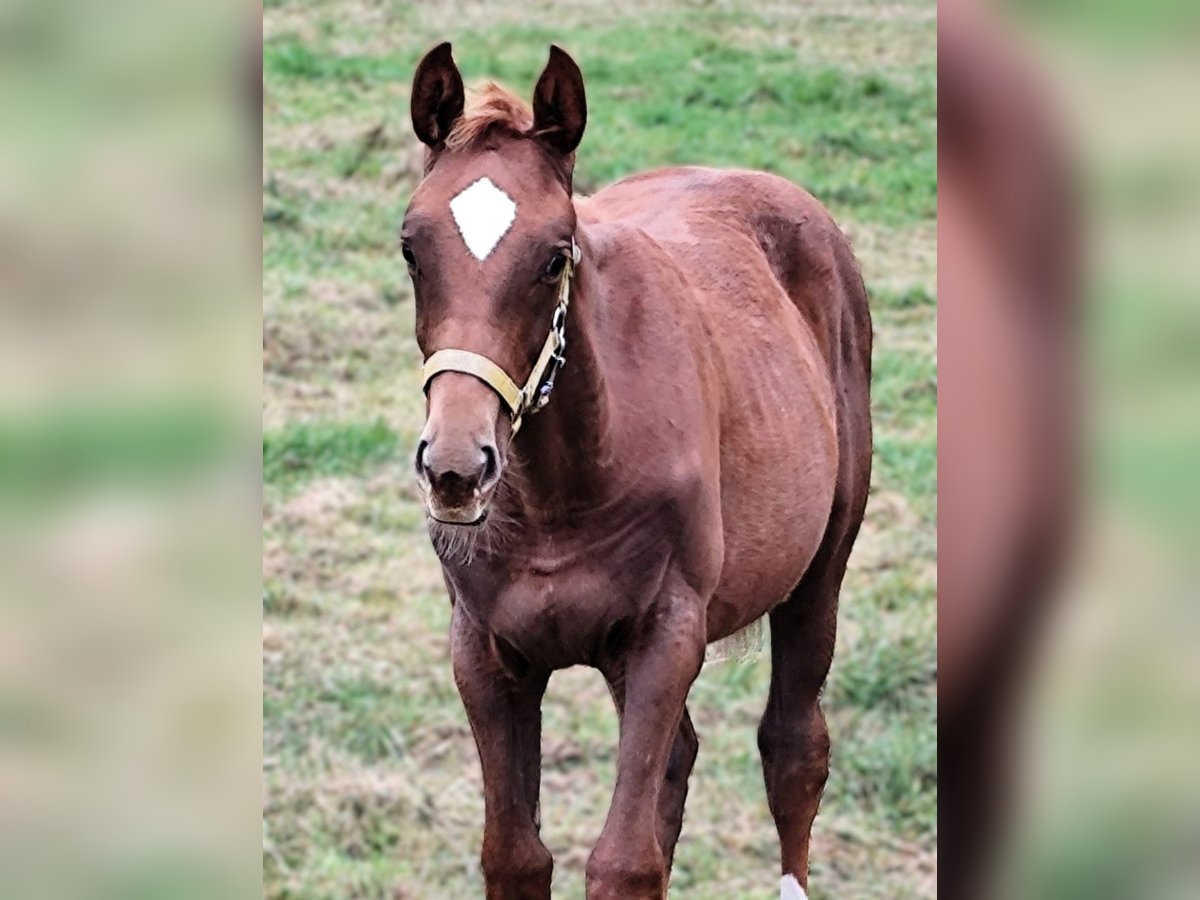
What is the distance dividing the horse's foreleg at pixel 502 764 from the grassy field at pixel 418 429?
8.43ft

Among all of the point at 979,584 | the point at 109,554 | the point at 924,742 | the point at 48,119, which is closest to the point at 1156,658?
the point at 979,584

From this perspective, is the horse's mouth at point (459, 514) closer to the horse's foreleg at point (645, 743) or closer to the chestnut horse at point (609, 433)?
the chestnut horse at point (609, 433)

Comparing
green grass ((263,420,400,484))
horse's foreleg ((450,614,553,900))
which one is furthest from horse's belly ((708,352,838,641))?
green grass ((263,420,400,484))

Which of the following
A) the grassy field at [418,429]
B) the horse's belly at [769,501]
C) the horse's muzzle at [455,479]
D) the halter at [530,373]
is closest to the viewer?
the horse's muzzle at [455,479]

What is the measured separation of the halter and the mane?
0.79 feet

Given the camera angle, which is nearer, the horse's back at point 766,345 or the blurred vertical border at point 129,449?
the blurred vertical border at point 129,449

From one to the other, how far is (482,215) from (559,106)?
0.34 metres

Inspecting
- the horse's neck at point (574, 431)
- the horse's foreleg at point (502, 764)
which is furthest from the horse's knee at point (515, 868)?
the horse's neck at point (574, 431)

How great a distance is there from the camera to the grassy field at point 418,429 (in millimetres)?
7375

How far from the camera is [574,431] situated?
3.35m

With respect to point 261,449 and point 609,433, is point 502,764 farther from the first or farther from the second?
point 261,449

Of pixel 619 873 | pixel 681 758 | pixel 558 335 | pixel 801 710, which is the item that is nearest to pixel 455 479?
pixel 558 335

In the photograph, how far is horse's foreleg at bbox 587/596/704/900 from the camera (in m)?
3.39

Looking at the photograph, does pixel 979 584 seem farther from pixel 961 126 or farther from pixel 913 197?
pixel 913 197
